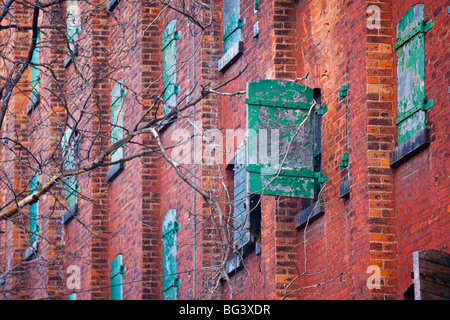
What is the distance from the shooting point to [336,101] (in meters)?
13.1

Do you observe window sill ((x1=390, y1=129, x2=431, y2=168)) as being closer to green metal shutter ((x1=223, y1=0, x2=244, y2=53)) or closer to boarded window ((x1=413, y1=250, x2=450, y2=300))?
boarded window ((x1=413, y1=250, x2=450, y2=300))

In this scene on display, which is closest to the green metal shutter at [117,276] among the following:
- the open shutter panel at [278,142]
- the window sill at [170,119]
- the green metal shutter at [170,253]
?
the green metal shutter at [170,253]

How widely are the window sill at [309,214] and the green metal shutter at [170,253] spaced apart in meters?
4.15

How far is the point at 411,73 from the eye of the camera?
38.1 ft

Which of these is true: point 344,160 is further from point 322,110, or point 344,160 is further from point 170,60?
point 170,60

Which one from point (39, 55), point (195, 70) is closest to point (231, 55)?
point (195, 70)

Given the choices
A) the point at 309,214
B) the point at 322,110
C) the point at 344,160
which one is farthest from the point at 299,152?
the point at 344,160

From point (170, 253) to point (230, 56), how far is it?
3522 mm

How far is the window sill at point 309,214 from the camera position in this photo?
13137 millimetres

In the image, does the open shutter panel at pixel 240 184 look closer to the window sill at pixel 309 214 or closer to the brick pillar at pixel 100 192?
the window sill at pixel 309 214

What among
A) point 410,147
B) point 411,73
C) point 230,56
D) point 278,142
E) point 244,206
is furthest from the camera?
point 230,56

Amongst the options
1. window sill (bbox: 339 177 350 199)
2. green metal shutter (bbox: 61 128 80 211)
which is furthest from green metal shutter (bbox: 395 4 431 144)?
green metal shutter (bbox: 61 128 80 211)

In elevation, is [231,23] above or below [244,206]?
above

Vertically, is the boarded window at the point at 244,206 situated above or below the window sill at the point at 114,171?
below
